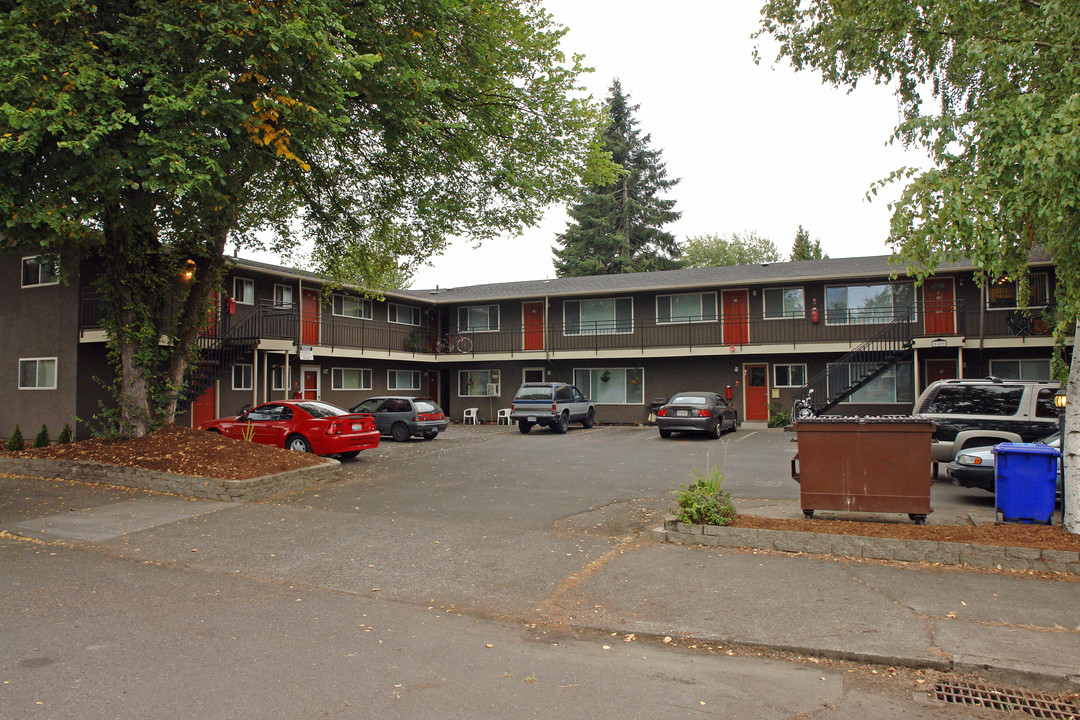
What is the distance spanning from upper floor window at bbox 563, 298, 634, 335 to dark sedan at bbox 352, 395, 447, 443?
903 centimetres

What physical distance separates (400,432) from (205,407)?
5.88 m

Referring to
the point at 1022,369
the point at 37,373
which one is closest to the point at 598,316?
the point at 1022,369

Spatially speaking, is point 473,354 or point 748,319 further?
point 473,354

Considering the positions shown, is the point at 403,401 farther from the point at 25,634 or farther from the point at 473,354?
the point at 25,634

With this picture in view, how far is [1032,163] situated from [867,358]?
1744cm

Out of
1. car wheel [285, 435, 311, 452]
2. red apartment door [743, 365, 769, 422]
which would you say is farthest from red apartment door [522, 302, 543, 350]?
car wheel [285, 435, 311, 452]

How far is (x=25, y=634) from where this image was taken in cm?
505

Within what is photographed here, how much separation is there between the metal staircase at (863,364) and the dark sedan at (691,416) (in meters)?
2.93

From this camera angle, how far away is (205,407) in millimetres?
20562

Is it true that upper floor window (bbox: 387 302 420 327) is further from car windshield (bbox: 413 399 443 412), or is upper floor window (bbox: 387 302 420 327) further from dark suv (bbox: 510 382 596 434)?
car windshield (bbox: 413 399 443 412)

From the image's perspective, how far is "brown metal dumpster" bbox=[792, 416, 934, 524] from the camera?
7699mm

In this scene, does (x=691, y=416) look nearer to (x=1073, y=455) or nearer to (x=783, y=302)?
(x=783, y=302)

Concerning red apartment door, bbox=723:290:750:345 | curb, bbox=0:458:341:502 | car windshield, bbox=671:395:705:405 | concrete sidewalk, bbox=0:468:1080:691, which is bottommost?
concrete sidewalk, bbox=0:468:1080:691

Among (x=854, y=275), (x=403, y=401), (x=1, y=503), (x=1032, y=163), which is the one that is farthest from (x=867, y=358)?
(x=1, y=503)
